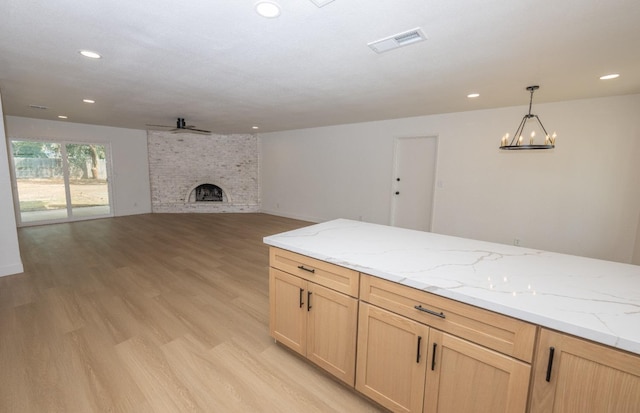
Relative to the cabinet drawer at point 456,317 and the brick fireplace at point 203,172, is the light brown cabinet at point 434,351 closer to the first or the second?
the cabinet drawer at point 456,317

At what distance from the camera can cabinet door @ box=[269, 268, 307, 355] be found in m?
1.88

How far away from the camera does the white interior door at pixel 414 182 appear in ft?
16.9

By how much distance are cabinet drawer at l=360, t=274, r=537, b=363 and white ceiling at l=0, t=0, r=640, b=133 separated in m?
1.71

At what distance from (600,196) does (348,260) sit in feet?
13.9

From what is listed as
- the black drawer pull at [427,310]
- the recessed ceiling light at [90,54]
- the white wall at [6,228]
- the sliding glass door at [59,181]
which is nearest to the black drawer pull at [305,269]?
the black drawer pull at [427,310]

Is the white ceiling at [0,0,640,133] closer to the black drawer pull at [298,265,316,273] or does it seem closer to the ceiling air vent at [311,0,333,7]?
the ceiling air vent at [311,0,333,7]

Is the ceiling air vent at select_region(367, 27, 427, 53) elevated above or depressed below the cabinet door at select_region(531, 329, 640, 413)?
above

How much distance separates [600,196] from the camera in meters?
3.64

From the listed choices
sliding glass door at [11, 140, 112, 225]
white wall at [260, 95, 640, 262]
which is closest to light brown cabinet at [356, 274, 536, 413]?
white wall at [260, 95, 640, 262]

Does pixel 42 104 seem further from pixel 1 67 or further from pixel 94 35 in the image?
pixel 94 35

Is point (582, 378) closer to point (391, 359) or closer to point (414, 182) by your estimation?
point (391, 359)

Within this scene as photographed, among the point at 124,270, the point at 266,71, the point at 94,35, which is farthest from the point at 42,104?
the point at 266,71

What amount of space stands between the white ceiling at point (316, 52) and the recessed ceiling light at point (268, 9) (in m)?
0.05

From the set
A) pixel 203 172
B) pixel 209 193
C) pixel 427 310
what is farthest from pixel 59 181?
pixel 427 310
